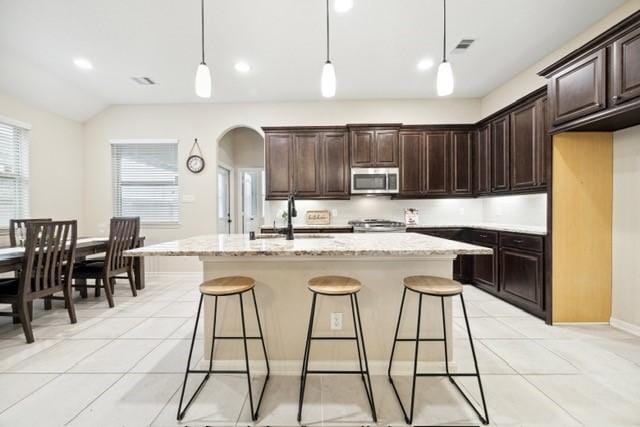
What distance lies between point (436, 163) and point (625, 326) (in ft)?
9.28

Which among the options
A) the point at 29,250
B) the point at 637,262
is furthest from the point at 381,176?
the point at 29,250

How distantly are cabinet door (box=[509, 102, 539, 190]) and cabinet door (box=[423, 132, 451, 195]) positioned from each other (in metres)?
1.02

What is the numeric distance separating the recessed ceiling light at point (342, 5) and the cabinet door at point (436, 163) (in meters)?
2.50

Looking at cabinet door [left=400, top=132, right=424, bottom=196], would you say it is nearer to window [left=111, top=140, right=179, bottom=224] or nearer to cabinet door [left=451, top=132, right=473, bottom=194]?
cabinet door [left=451, top=132, right=473, bottom=194]

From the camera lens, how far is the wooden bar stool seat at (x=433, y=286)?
1.69 meters

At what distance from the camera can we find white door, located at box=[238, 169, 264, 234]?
6495 millimetres

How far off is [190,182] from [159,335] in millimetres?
2955

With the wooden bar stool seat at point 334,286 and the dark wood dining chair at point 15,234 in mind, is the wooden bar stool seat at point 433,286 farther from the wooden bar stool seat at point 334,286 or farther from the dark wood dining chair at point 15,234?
the dark wood dining chair at point 15,234

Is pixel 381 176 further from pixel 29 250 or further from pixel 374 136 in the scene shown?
pixel 29 250

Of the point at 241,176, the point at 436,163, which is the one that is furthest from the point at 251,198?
the point at 436,163

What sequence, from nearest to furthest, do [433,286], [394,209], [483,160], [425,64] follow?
[433,286] → [425,64] → [483,160] → [394,209]

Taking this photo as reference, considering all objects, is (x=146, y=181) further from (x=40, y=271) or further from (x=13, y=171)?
(x=40, y=271)

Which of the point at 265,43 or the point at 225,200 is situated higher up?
the point at 265,43

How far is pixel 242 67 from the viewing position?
3.78 meters
